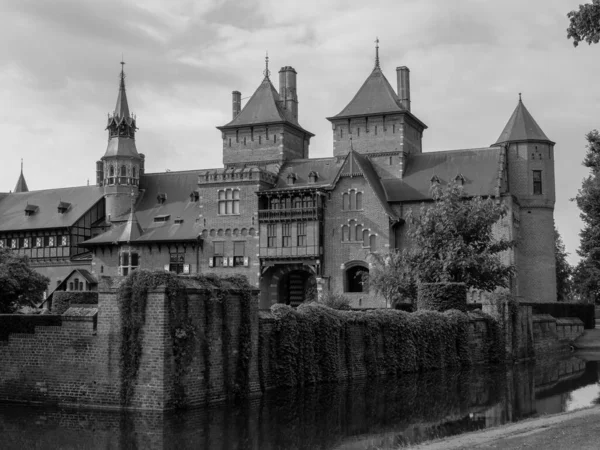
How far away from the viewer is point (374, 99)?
6469 centimetres

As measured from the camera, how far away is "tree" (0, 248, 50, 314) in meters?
44.1

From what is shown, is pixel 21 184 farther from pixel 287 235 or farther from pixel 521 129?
pixel 521 129

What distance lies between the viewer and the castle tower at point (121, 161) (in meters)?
67.8

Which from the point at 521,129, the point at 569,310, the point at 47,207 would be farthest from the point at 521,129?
the point at 47,207

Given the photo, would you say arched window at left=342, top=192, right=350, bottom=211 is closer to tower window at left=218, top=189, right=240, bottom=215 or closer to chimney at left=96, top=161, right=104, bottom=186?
tower window at left=218, top=189, right=240, bottom=215

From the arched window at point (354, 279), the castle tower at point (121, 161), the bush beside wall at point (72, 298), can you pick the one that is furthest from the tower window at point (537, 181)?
the bush beside wall at point (72, 298)

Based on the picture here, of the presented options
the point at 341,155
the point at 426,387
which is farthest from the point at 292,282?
the point at 426,387

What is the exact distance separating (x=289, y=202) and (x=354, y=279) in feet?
23.6

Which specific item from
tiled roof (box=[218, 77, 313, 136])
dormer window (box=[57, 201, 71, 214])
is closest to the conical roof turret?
tiled roof (box=[218, 77, 313, 136])

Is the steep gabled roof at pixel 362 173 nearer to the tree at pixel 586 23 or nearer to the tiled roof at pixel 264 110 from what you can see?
the tiled roof at pixel 264 110

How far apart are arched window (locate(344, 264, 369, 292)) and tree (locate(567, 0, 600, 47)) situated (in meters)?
42.3

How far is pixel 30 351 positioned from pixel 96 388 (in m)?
2.32

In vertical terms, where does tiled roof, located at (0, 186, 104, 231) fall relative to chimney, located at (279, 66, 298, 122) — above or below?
below

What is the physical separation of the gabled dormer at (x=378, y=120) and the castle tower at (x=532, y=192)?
7.29 metres
